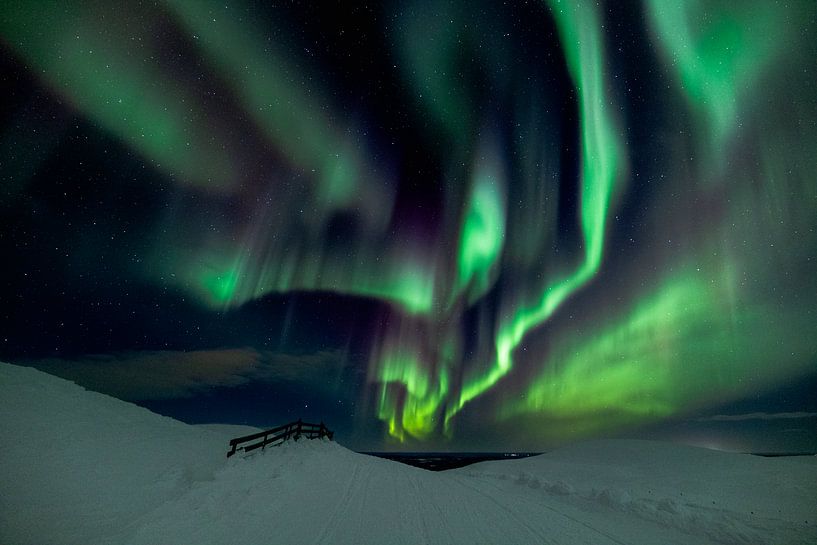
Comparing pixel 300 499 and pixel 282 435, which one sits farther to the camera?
pixel 282 435

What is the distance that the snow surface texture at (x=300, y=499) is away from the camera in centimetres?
772

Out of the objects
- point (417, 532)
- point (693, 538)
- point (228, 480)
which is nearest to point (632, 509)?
point (693, 538)

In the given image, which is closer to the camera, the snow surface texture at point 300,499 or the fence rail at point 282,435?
the snow surface texture at point 300,499

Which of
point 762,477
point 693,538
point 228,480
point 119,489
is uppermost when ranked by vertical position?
point 762,477

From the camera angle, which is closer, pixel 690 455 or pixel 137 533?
pixel 137 533

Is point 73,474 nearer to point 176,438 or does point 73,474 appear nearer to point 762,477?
point 176,438

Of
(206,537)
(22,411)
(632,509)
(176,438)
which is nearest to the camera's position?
(206,537)

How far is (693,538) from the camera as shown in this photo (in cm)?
833

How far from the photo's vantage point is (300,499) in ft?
32.6

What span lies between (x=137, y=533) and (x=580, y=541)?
888 cm

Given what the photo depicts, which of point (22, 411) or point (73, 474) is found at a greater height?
point (22, 411)

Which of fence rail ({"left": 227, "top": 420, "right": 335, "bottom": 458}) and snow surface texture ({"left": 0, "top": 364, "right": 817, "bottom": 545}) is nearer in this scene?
snow surface texture ({"left": 0, "top": 364, "right": 817, "bottom": 545})

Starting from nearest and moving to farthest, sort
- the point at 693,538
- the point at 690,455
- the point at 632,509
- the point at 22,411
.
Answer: the point at 693,538
the point at 632,509
the point at 22,411
the point at 690,455

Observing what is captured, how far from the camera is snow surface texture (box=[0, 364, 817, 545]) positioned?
772 cm
